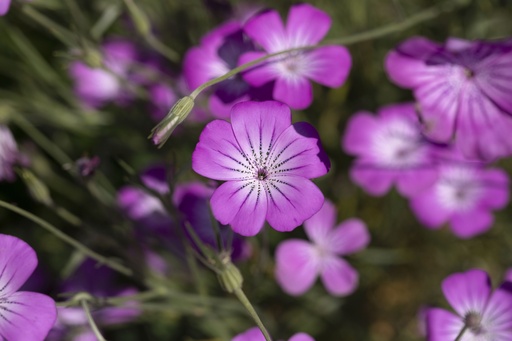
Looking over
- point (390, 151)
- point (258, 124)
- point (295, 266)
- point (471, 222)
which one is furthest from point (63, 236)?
point (471, 222)

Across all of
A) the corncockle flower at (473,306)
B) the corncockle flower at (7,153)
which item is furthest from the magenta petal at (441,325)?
the corncockle flower at (7,153)

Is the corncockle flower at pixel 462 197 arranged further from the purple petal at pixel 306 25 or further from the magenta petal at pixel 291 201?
the magenta petal at pixel 291 201

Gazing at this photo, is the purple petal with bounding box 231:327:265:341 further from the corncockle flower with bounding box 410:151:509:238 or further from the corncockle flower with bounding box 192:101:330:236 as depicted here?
the corncockle flower with bounding box 410:151:509:238

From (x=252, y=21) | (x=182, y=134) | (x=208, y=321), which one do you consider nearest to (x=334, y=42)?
(x=252, y=21)

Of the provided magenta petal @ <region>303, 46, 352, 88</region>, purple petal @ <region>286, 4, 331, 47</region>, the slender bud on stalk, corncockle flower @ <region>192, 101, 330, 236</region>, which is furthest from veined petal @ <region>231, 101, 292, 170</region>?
purple petal @ <region>286, 4, 331, 47</region>

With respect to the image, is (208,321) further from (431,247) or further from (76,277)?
(431,247)

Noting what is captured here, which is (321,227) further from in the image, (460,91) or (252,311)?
(252,311)
